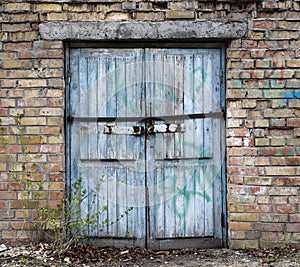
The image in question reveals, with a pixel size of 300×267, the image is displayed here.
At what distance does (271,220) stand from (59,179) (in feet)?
7.12

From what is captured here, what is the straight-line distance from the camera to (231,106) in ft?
15.1

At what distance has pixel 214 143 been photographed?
4.73 m

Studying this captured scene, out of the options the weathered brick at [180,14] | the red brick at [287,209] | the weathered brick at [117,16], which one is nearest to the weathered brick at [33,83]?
the weathered brick at [117,16]

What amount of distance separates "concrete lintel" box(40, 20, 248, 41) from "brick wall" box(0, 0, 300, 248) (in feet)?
0.25

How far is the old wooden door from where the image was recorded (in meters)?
4.70

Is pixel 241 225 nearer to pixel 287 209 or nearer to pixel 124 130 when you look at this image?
pixel 287 209

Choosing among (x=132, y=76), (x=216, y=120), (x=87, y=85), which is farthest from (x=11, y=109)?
(x=216, y=120)

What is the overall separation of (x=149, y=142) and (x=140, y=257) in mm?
1157

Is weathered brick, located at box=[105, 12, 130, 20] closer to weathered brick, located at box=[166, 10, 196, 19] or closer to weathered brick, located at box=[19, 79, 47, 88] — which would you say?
weathered brick, located at box=[166, 10, 196, 19]

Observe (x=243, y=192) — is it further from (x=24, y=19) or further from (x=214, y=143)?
(x=24, y=19)

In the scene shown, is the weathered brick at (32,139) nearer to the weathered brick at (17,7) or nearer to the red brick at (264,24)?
the weathered brick at (17,7)

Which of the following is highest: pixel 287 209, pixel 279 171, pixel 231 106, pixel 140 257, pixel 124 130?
pixel 231 106

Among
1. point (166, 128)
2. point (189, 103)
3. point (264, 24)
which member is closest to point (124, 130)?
point (166, 128)

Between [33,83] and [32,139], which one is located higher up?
[33,83]
